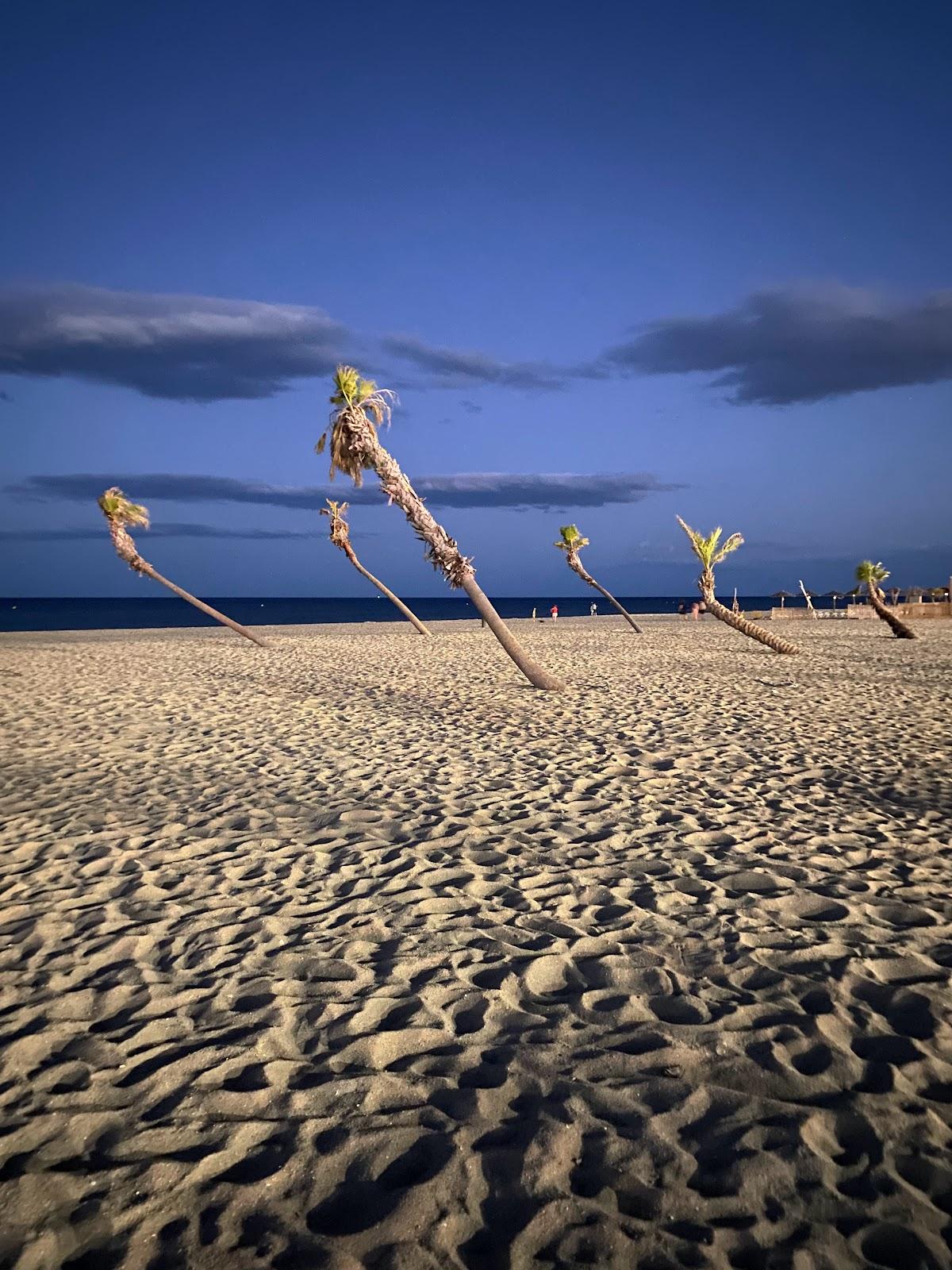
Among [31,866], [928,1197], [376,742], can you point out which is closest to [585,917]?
[928,1197]

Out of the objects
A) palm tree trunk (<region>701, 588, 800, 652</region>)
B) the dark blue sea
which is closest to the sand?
palm tree trunk (<region>701, 588, 800, 652</region>)

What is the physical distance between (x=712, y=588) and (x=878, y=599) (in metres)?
9.51

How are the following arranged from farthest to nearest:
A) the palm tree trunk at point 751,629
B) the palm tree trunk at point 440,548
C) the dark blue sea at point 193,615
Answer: the dark blue sea at point 193,615 → the palm tree trunk at point 751,629 → the palm tree trunk at point 440,548

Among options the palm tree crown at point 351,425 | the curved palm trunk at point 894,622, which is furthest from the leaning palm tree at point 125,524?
the curved palm trunk at point 894,622

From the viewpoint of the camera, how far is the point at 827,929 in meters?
4.45

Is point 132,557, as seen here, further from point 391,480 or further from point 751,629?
point 751,629

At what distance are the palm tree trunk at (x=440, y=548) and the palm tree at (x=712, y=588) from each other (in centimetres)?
1031

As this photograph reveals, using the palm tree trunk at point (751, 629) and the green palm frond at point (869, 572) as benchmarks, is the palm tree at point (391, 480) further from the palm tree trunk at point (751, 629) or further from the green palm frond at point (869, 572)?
the green palm frond at point (869, 572)

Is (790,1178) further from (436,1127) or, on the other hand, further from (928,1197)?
(436,1127)

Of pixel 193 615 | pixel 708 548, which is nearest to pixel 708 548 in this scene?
pixel 708 548

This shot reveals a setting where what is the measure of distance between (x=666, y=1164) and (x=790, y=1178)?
1.42ft

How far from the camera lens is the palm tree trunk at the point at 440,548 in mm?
14109

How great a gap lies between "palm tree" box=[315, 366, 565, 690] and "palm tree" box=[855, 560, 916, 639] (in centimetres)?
1856

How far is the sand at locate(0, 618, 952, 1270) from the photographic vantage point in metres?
2.49
